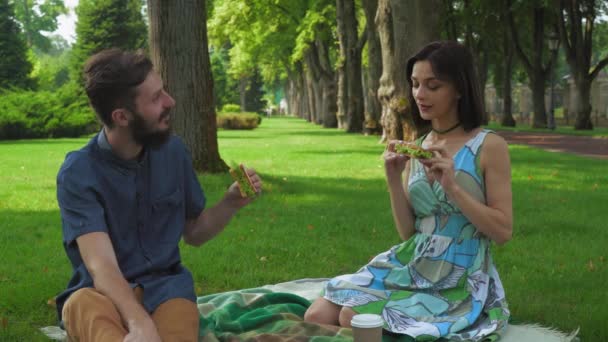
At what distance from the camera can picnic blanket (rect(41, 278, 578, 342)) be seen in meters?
4.07

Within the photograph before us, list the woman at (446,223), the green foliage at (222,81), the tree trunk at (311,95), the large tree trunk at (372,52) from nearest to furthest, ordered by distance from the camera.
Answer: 1. the woman at (446,223)
2. the large tree trunk at (372,52)
3. the tree trunk at (311,95)
4. the green foliage at (222,81)

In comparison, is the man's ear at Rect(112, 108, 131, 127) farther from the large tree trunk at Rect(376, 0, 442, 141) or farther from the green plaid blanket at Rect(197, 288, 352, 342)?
the large tree trunk at Rect(376, 0, 442, 141)

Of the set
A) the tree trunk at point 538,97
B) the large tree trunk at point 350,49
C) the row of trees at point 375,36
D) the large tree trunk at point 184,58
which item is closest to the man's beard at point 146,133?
the large tree trunk at point 184,58

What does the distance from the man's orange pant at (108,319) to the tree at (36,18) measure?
86.2 m

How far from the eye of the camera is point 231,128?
147ft

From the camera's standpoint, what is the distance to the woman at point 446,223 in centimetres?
396

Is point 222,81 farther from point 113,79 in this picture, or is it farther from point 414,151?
point 113,79

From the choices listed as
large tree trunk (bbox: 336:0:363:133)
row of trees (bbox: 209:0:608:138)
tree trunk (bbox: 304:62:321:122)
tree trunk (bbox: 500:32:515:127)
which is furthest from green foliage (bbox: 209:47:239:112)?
large tree trunk (bbox: 336:0:363:133)

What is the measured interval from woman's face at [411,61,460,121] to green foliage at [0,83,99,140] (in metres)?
27.9

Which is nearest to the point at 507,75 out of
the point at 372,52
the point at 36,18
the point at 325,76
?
the point at 325,76

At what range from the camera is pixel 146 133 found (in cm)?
344

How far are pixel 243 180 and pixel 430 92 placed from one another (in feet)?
3.78

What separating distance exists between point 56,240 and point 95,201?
5198mm

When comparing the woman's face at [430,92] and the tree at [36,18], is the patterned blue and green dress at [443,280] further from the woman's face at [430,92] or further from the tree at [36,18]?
the tree at [36,18]
